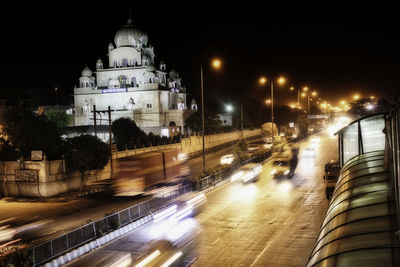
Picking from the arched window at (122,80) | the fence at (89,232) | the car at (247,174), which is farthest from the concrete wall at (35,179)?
the arched window at (122,80)

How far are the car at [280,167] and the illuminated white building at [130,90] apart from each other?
3810 centimetres

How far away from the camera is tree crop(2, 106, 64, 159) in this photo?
3271cm

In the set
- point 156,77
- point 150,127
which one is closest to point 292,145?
point 150,127

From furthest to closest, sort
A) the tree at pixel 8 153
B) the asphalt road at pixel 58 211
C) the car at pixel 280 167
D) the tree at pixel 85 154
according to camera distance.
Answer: the car at pixel 280 167, the tree at pixel 8 153, the tree at pixel 85 154, the asphalt road at pixel 58 211

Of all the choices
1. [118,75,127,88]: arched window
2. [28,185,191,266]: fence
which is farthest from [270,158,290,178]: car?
[118,75,127,88]: arched window

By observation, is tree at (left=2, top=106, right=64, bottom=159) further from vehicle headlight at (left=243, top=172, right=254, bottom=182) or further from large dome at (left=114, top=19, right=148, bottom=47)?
large dome at (left=114, top=19, right=148, bottom=47)

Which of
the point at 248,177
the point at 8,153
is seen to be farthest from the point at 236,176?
the point at 8,153

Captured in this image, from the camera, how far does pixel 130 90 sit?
81312 millimetres

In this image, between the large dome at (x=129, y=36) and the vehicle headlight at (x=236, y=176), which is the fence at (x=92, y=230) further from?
the large dome at (x=129, y=36)

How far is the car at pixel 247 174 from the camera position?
34.2 m

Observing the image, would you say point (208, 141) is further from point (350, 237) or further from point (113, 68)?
point (350, 237)

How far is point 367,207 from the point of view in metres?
7.27

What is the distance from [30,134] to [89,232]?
19023mm

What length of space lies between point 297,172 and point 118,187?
52.5 feet
